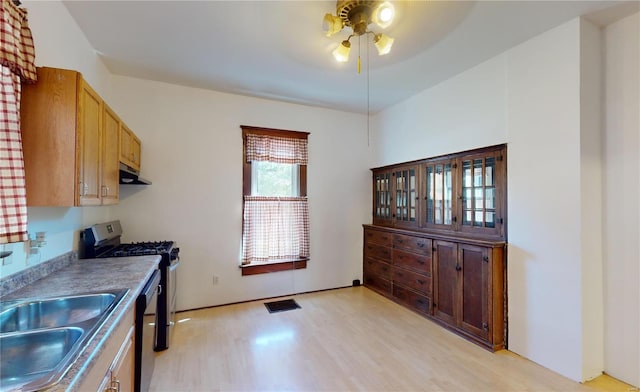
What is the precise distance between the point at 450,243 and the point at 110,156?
3329 millimetres

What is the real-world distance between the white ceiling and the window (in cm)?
81

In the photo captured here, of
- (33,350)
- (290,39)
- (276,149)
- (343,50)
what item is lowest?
(33,350)

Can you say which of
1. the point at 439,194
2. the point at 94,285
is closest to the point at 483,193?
the point at 439,194

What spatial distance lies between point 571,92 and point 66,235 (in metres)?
4.24

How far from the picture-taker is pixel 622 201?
7.04 ft

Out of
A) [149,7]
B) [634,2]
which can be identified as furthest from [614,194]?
[149,7]

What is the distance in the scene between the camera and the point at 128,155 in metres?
2.71

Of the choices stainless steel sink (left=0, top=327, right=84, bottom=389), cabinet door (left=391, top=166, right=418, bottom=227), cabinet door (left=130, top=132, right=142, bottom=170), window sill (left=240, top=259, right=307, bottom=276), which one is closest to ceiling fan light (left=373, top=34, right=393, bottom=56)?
cabinet door (left=391, top=166, right=418, bottom=227)

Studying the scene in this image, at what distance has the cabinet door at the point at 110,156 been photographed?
6.68 feet

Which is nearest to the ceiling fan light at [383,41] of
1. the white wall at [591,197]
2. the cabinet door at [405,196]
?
the white wall at [591,197]

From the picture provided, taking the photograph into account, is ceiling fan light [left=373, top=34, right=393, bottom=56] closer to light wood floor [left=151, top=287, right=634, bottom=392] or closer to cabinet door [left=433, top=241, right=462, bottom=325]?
cabinet door [left=433, top=241, right=462, bottom=325]

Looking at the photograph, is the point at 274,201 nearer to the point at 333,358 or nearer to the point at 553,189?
the point at 333,358

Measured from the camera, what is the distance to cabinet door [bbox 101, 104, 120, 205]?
2.04m

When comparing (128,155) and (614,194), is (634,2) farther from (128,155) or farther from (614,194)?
(128,155)
